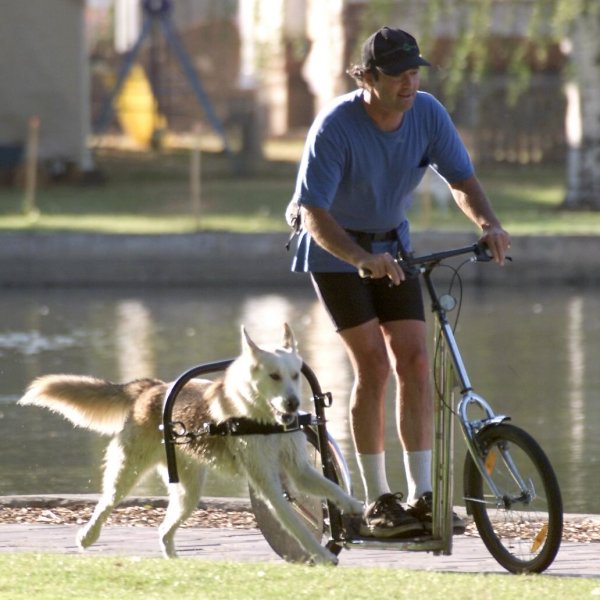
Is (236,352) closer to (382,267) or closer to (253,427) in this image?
(253,427)

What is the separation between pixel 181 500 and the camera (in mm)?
6523

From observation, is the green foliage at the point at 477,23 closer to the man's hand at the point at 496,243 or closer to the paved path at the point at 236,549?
the paved path at the point at 236,549

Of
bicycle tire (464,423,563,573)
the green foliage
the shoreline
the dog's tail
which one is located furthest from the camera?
the green foliage

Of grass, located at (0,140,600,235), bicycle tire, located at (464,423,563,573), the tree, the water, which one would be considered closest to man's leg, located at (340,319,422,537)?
bicycle tire, located at (464,423,563,573)

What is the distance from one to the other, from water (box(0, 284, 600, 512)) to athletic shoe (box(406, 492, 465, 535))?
1829 mm

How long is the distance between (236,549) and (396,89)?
1880 mm

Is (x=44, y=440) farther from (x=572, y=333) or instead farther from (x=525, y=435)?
(x=572, y=333)

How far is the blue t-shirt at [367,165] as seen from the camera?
626 cm

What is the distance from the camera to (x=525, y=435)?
19.6ft

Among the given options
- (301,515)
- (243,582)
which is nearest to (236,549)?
(301,515)

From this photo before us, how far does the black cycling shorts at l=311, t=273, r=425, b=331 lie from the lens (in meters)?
6.45

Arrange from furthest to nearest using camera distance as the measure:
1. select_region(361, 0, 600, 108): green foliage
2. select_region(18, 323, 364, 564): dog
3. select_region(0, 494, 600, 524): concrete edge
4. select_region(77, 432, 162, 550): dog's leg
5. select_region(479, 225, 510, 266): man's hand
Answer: select_region(361, 0, 600, 108): green foliage < select_region(0, 494, 600, 524): concrete edge < select_region(77, 432, 162, 550): dog's leg < select_region(479, 225, 510, 266): man's hand < select_region(18, 323, 364, 564): dog

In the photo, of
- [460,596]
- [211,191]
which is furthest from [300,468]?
[211,191]

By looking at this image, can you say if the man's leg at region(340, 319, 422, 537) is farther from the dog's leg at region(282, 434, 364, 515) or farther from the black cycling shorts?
the dog's leg at region(282, 434, 364, 515)
